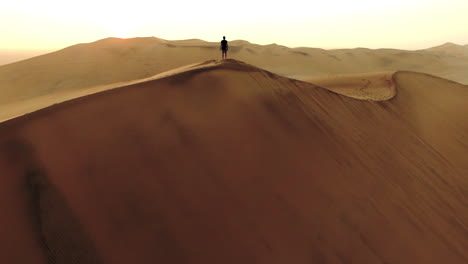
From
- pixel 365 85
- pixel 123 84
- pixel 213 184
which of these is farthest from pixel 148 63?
pixel 213 184

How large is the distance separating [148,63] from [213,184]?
20.4m

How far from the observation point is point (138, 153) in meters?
3.34

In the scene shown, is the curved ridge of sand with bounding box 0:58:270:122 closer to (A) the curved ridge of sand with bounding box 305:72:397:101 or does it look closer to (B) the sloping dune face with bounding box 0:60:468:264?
(B) the sloping dune face with bounding box 0:60:468:264

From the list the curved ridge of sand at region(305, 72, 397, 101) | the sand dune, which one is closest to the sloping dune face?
the curved ridge of sand at region(305, 72, 397, 101)

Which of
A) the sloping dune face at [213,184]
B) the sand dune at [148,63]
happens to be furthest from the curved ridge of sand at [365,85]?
the sand dune at [148,63]

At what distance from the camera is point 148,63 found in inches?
878

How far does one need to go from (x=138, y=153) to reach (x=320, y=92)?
364cm

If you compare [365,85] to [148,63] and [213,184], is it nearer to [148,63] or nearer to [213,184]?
[213,184]

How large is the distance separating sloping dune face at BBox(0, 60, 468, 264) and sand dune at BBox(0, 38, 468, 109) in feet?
35.8

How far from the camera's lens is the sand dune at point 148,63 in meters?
17.9

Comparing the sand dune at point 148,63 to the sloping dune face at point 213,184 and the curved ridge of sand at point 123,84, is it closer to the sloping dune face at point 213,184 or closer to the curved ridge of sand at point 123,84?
the curved ridge of sand at point 123,84

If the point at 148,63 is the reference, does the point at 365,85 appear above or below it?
below

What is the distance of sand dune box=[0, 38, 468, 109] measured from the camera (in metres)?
17.9

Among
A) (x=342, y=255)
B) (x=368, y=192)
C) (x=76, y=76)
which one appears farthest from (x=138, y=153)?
(x=76, y=76)
